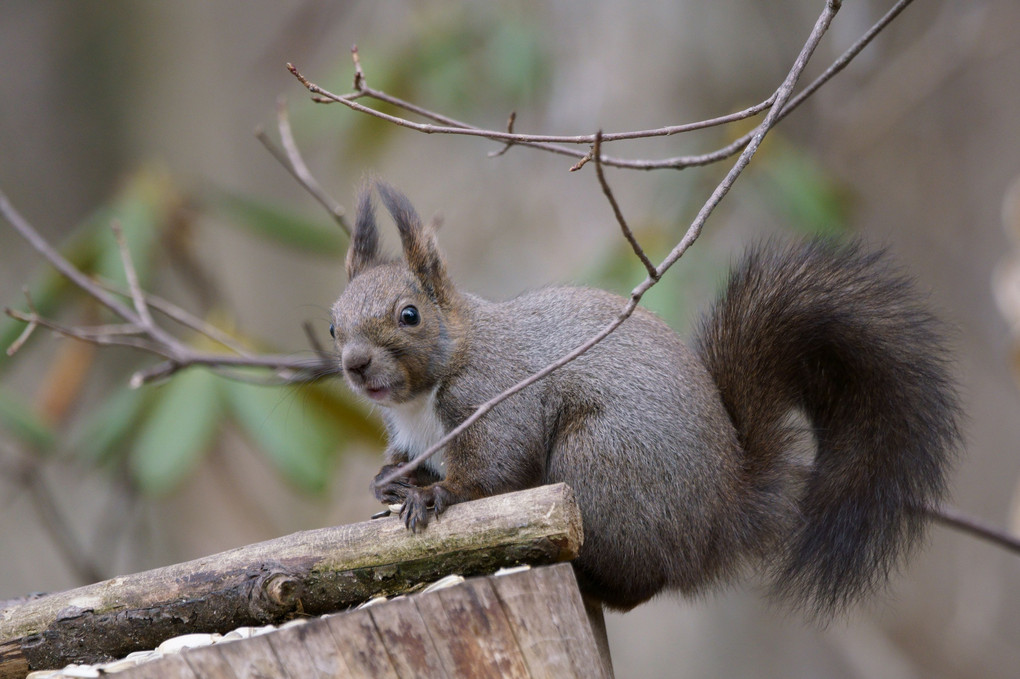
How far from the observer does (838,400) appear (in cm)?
210

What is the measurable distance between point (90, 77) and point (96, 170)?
1.78ft

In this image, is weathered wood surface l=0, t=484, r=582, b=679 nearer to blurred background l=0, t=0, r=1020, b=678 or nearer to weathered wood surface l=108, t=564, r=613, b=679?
weathered wood surface l=108, t=564, r=613, b=679

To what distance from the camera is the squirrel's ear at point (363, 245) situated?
2.22 m

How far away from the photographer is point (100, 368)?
5.51 meters

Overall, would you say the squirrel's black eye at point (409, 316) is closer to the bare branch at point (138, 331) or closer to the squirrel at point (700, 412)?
the squirrel at point (700, 412)

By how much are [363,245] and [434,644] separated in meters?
1.09

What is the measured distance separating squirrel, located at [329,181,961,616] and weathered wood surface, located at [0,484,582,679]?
0.27m

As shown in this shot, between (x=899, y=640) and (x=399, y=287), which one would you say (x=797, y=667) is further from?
(x=399, y=287)

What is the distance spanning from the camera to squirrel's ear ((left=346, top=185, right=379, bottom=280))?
222 cm

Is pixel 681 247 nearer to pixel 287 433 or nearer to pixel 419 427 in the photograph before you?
pixel 419 427

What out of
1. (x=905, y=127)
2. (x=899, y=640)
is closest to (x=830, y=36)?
(x=905, y=127)

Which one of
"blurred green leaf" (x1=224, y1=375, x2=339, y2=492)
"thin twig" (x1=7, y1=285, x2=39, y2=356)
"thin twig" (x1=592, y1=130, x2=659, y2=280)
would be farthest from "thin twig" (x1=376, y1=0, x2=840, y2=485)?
"blurred green leaf" (x1=224, y1=375, x2=339, y2=492)

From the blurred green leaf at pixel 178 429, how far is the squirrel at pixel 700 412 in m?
0.98

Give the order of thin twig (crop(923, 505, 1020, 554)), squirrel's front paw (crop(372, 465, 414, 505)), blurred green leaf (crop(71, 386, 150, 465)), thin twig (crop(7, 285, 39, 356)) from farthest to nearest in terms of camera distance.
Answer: blurred green leaf (crop(71, 386, 150, 465)) → thin twig (crop(923, 505, 1020, 554)) → thin twig (crop(7, 285, 39, 356)) → squirrel's front paw (crop(372, 465, 414, 505))
